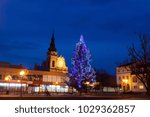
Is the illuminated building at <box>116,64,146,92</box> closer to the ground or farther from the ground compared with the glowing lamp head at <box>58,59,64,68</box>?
closer to the ground

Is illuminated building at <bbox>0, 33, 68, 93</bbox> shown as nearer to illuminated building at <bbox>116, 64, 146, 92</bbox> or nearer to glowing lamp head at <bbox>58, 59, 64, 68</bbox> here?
glowing lamp head at <bbox>58, 59, 64, 68</bbox>

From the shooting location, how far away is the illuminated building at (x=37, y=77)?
69.9 m

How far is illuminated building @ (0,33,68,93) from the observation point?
229 ft

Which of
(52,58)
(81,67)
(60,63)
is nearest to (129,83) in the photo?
(60,63)

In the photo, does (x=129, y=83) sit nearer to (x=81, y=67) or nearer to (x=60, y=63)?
(x=60, y=63)

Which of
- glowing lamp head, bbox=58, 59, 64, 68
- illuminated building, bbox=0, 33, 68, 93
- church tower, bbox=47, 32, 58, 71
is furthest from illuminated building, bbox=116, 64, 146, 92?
church tower, bbox=47, 32, 58, 71

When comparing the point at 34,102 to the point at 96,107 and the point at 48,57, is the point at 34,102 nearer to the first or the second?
the point at 96,107

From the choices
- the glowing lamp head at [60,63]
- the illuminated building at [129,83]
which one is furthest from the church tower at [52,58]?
the illuminated building at [129,83]

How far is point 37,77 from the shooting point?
85.5 meters

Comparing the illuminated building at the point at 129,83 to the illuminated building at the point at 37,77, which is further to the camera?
the illuminated building at the point at 129,83

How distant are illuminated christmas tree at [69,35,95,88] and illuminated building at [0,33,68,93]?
1145 centimetres

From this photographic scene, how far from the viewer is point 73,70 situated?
194 feet

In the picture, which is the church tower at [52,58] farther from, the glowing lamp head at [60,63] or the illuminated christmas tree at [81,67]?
the illuminated christmas tree at [81,67]

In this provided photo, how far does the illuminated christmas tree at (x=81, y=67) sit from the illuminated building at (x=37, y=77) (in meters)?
11.4
